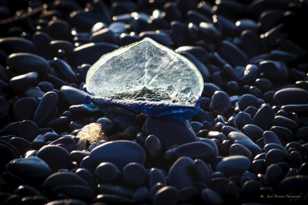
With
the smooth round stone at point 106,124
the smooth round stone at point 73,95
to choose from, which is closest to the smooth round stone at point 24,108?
the smooth round stone at point 73,95

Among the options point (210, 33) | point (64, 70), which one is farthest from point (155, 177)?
point (210, 33)

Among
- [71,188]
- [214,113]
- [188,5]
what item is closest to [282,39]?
[188,5]

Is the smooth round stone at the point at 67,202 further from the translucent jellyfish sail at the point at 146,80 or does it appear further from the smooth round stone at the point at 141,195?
the translucent jellyfish sail at the point at 146,80

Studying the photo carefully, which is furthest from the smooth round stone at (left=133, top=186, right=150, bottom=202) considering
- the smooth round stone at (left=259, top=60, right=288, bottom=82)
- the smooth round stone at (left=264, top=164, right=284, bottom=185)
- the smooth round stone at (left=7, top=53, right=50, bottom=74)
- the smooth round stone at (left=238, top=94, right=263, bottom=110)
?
the smooth round stone at (left=259, top=60, right=288, bottom=82)

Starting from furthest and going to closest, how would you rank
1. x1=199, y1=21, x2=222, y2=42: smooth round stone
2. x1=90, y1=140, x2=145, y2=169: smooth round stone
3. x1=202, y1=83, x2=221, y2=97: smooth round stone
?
x1=199, y1=21, x2=222, y2=42: smooth round stone
x1=202, y1=83, x2=221, y2=97: smooth round stone
x1=90, y1=140, x2=145, y2=169: smooth round stone

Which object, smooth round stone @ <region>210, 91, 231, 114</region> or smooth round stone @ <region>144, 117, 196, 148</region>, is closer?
smooth round stone @ <region>144, 117, 196, 148</region>

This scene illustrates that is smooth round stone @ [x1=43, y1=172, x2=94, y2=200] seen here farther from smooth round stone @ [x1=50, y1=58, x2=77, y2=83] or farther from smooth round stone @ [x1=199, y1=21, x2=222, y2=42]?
smooth round stone @ [x1=199, y1=21, x2=222, y2=42]
